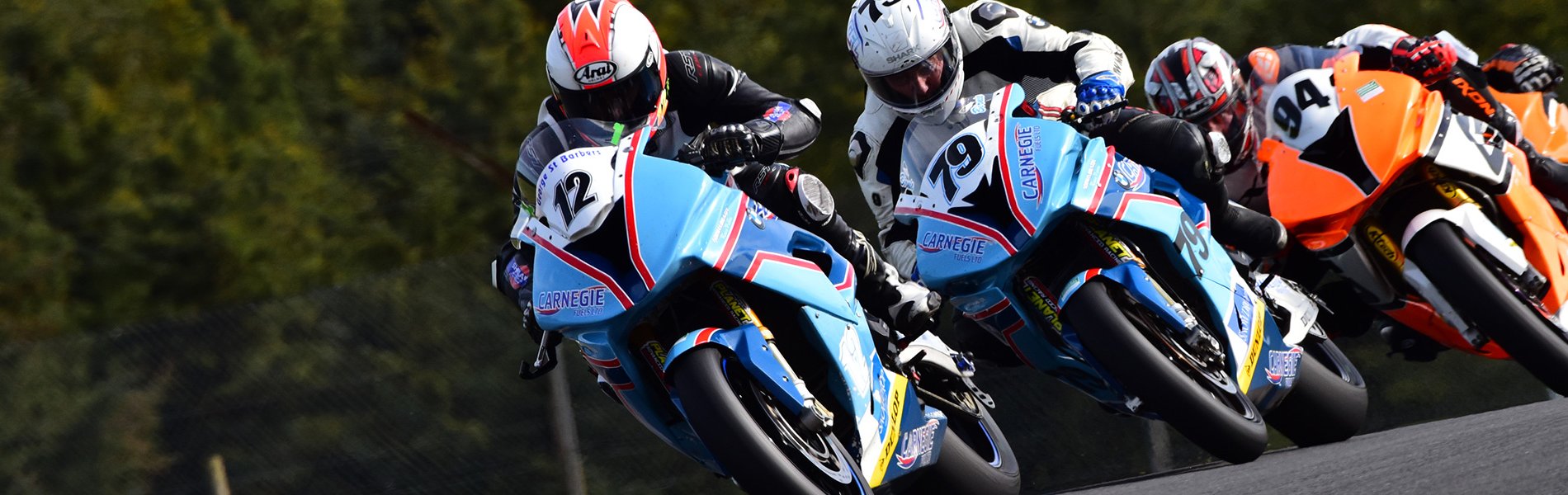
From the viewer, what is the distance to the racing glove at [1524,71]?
732 cm

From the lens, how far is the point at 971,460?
5914mm

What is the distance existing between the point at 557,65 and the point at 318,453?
2.43 meters

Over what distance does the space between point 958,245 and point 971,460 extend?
2.39 feet

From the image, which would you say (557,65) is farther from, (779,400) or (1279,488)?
(1279,488)

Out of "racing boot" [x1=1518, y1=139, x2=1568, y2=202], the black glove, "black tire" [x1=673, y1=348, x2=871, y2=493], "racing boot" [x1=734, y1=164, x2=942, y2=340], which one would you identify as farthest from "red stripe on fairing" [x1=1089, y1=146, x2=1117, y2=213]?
"racing boot" [x1=1518, y1=139, x2=1568, y2=202]

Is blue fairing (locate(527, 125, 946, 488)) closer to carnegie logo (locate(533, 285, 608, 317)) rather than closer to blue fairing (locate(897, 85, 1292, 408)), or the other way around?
carnegie logo (locate(533, 285, 608, 317))

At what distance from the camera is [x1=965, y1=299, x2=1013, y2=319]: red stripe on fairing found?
583 cm

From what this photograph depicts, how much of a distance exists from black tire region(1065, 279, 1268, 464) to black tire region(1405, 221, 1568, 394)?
79 centimetres

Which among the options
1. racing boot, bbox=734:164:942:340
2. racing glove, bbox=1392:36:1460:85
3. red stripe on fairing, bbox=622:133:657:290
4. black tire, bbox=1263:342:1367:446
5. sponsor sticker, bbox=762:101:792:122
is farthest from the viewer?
racing glove, bbox=1392:36:1460:85

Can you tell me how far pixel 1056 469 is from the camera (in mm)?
7730

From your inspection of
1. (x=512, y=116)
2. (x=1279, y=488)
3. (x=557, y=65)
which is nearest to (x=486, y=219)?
(x=512, y=116)

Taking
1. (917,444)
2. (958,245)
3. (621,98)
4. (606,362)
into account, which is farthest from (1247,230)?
(606,362)

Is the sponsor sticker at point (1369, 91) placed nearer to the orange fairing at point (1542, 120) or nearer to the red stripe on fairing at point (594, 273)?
the orange fairing at point (1542, 120)

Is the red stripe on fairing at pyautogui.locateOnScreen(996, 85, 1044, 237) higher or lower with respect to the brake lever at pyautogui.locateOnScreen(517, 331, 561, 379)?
higher
